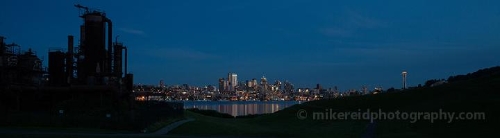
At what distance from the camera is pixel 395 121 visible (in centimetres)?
4288

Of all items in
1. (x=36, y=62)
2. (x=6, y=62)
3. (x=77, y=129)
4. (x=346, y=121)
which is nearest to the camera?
(x=77, y=129)

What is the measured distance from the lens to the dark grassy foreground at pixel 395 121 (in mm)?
36406

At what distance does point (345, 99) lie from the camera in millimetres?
→ 66750

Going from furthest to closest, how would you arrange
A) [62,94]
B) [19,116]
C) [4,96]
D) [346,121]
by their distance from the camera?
[62,94], [4,96], [346,121], [19,116]

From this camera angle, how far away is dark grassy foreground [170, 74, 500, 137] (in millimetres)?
36406

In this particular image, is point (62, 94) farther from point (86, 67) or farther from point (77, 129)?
point (77, 129)

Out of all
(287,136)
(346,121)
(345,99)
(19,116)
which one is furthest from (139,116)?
(345,99)

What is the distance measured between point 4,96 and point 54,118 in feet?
60.9

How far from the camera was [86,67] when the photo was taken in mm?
64438

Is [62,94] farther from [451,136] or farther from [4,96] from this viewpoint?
[451,136]

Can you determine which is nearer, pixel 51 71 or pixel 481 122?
pixel 481 122

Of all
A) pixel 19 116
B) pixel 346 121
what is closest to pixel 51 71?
pixel 19 116

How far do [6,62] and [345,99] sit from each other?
40.8 metres

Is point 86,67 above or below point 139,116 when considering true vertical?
above
